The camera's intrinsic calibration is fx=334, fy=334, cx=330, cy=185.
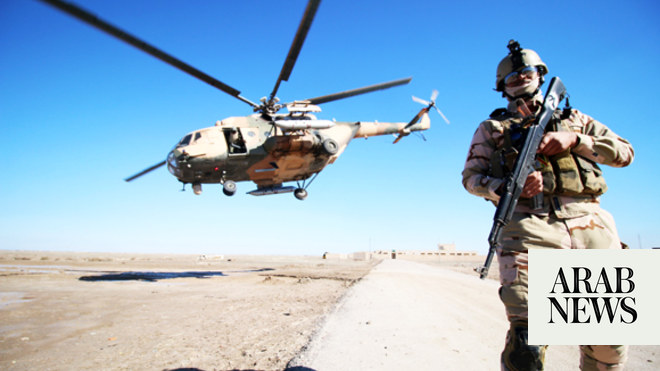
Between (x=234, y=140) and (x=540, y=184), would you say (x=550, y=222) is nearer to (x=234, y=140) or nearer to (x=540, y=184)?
(x=540, y=184)

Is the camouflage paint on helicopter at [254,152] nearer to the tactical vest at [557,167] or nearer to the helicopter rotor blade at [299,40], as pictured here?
the helicopter rotor blade at [299,40]

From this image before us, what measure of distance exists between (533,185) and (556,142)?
318 millimetres

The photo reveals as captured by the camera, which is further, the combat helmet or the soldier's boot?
the combat helmet

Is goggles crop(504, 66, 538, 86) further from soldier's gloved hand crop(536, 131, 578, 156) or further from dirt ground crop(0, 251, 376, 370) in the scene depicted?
dirt ground crop(0, 251, 376, 370)

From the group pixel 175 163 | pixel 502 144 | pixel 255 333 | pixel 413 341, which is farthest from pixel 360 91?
pixel 502 144

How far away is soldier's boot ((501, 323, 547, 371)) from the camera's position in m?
1.65

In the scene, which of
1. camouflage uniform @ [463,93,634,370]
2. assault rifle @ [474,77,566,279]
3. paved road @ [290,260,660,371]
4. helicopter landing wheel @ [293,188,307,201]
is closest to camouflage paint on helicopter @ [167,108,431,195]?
helicopter landing wheel @ [293,188,307,201]

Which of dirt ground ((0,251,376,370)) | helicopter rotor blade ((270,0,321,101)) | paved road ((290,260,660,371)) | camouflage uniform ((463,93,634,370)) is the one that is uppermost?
helicopter rotor blade ((270,0,321,101))

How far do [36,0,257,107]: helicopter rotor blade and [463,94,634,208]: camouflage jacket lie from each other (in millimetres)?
6191

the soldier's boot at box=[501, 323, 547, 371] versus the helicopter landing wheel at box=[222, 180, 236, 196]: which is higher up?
the helicopter landing wheel at box=[222, 180, 236, 196]

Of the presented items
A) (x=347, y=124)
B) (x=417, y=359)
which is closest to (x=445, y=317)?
(x=417, y=359)

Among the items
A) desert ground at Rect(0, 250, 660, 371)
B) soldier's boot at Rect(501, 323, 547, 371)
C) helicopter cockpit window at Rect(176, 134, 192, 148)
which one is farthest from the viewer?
helicopter cockpit window at Rect(176, 134, 192, 148)

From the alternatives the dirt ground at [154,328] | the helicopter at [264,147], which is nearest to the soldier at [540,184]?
the dirt ground at [154,328]

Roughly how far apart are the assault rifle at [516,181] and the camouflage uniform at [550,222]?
3.9 inches
